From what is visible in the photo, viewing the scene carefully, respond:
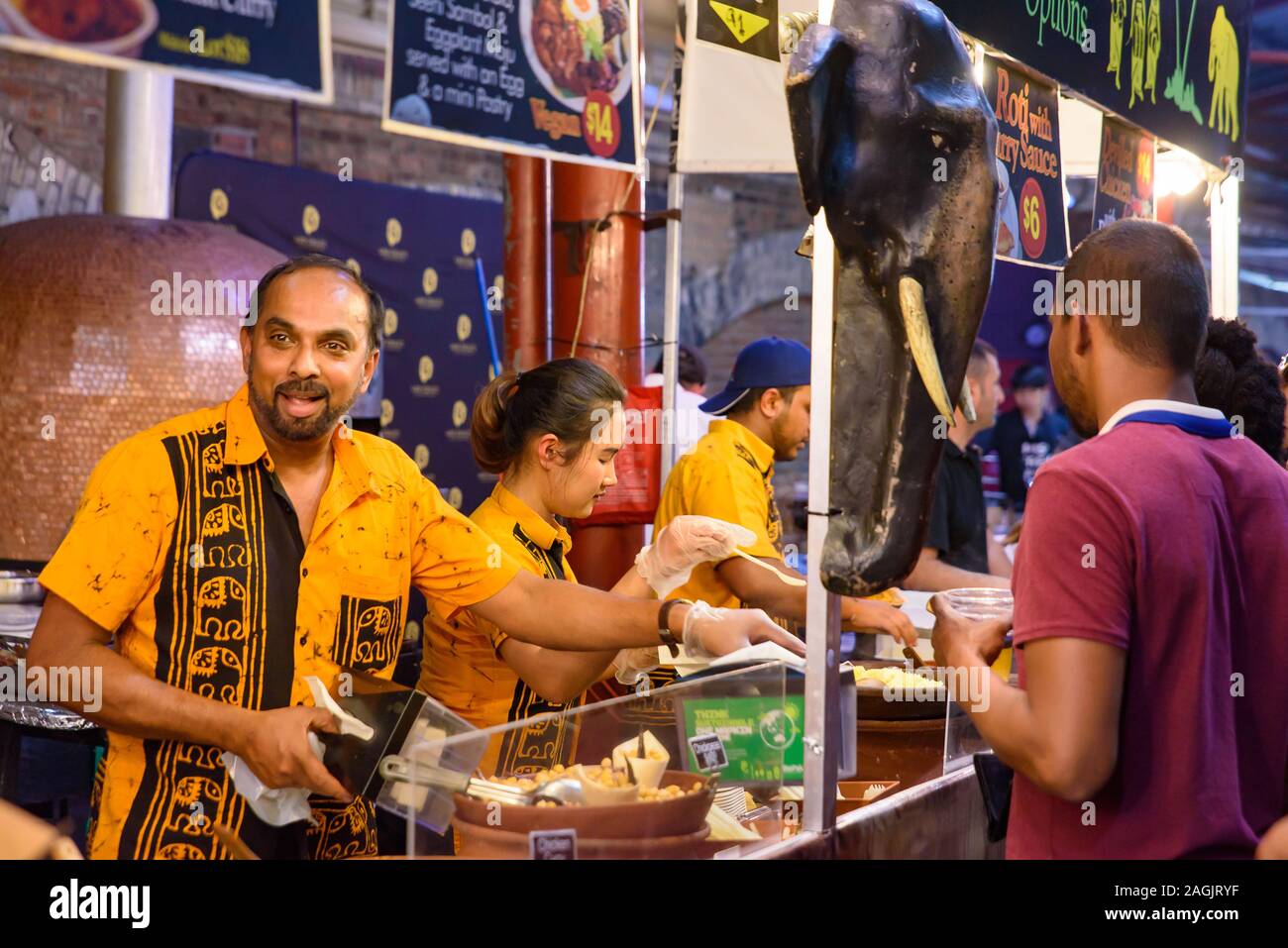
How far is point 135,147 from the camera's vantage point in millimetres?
5227

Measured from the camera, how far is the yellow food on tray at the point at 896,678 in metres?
2.92

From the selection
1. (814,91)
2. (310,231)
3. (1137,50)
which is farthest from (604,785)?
(310,231)

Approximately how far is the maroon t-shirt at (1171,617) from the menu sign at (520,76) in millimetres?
2382

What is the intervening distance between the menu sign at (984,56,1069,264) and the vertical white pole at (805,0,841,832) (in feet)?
3.97

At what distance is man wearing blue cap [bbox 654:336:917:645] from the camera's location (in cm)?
367

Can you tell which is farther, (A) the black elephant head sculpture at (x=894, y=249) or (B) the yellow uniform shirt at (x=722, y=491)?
(B) the yellow uniform shirt at (x=722, y=491)

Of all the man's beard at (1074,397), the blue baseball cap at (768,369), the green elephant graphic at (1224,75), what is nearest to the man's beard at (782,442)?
the blue baseball cap at (768,369)

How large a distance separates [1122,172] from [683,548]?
Result: 5.73 ft

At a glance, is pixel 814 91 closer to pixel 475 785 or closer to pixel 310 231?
pixel 475 785

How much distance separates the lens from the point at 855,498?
1.92 meters

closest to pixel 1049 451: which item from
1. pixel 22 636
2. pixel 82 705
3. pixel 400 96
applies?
pixel 400 96

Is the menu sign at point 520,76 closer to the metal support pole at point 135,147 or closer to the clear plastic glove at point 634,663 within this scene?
the clear plastic glove at point 634,663
